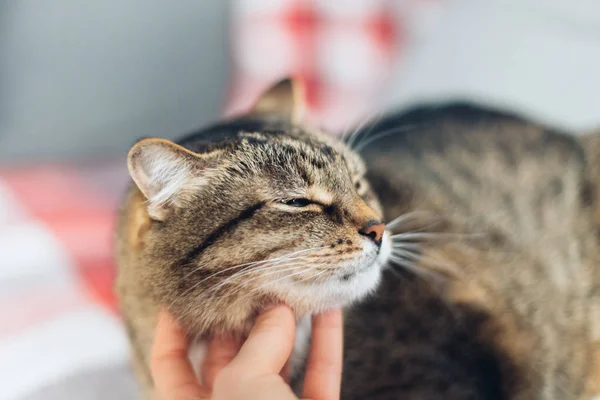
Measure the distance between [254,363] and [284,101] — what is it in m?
0.47

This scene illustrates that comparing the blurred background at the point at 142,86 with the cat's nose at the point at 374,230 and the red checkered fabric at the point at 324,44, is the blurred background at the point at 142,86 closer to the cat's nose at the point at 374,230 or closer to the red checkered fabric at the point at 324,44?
the red checkered fabric at the point at 324,44

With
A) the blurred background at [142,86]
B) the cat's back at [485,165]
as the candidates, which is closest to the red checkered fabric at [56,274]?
the blurred background at [142,86]

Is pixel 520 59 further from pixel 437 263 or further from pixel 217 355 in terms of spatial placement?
pixel 217 355

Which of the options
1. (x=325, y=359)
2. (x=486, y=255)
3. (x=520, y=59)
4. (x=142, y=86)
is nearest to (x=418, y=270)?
(x=486, y=255)

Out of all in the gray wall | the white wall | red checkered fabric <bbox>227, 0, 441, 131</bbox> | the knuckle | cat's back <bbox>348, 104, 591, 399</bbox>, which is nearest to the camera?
the knuckle

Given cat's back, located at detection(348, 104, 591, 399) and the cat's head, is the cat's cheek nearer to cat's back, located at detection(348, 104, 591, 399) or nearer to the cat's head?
the cat's head

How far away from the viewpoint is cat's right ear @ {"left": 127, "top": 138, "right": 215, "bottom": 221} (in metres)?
0.60

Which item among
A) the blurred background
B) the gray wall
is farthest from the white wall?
the gray wall

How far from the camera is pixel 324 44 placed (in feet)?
5.85

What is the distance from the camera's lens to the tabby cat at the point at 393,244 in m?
0.64

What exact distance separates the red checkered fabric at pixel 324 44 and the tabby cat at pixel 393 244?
2.12 ft

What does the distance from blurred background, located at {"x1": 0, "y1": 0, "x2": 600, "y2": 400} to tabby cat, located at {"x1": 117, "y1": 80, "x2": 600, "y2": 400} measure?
0.19 metres

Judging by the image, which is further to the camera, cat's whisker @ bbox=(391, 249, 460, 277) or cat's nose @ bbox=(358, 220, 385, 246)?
cat's whisker @ bbox=(391, 249, 460, 277)

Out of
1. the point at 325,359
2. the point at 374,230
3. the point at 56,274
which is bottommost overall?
the point at 56,274
